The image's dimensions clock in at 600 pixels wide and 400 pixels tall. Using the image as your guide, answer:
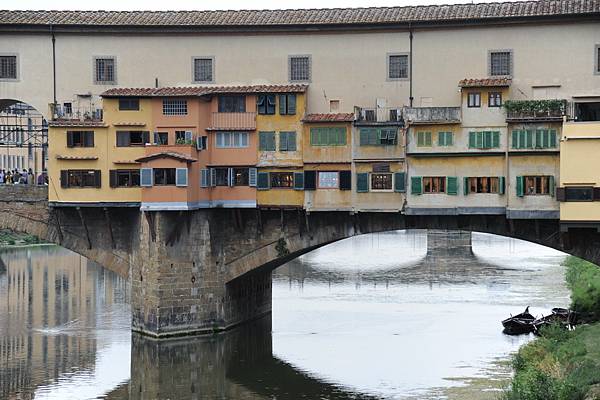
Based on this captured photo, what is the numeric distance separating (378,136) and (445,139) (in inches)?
85.3

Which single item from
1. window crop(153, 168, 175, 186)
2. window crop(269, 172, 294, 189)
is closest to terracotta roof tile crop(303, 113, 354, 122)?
window crop(269, 172, 294, 189)

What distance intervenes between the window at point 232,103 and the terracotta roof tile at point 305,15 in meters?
2.40

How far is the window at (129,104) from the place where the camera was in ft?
117

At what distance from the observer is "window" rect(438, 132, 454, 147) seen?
111 ft

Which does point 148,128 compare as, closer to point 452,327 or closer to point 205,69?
point 205,69

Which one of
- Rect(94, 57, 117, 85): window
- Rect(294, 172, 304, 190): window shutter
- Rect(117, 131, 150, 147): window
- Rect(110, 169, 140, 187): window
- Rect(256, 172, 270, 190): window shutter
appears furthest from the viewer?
Rect(94, 57, 117, 85): window

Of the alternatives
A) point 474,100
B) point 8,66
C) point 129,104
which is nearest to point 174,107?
point 129,104

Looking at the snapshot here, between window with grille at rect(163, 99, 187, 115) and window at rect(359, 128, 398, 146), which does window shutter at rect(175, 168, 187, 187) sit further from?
window at rect(359, 128, 398, 146)

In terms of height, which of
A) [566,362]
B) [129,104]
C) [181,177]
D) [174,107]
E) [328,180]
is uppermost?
[129,104]

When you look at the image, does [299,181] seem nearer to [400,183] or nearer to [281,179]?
Answer: [281,179]

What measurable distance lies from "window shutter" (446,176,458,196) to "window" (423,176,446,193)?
0.16 metres

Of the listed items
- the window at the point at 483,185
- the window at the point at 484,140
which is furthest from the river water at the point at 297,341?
the window at the point at 484,140

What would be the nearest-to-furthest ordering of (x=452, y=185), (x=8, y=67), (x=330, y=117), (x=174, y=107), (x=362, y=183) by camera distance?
1. (x=452, y=185)
2. (x=362, y=183)
3. (x=330, y=117)
4. (x=174, y=107)
5. (x=8, y=67)

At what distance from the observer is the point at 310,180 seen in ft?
116
